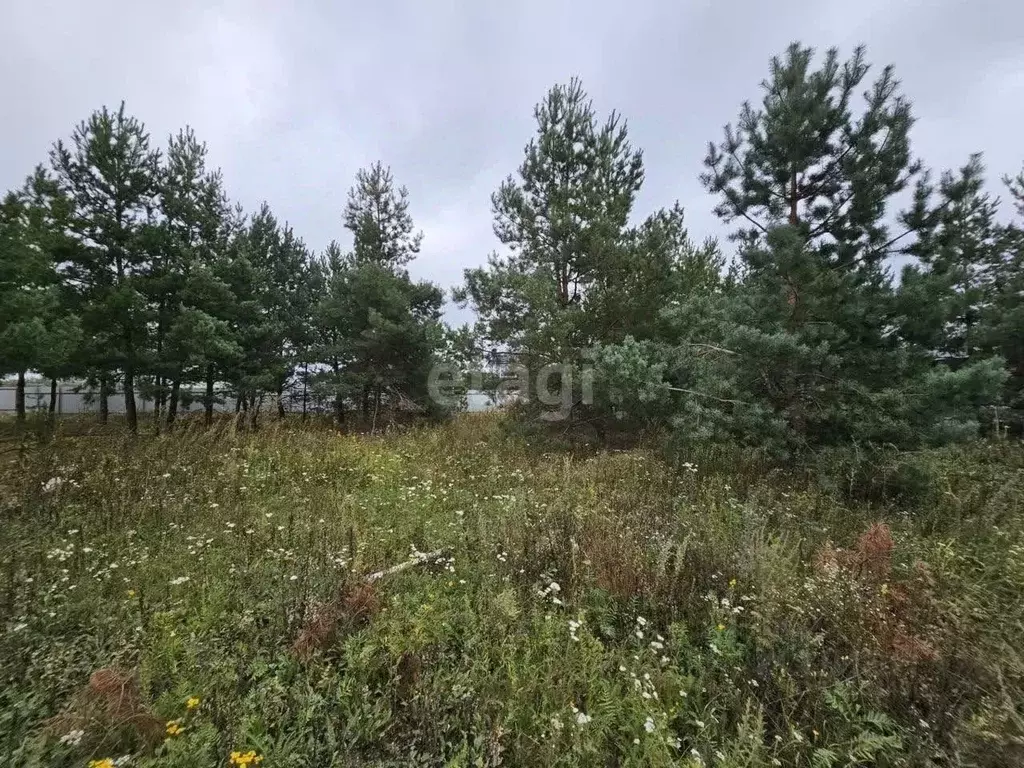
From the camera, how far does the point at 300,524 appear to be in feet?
14.4

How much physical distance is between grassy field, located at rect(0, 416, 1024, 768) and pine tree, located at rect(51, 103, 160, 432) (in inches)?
333

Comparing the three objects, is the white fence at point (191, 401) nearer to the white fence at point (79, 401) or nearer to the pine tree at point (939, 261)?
the white fence at point (79, 401)

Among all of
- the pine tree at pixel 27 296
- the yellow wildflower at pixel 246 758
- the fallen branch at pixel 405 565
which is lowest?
the yellow wildflower at pixel 246 758

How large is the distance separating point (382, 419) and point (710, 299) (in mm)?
11013

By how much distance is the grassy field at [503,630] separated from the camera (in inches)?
82.9

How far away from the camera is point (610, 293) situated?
9922mm

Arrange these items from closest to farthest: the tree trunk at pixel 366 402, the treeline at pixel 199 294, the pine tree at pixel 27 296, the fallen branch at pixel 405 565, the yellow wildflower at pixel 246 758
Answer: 1. the yellow wildflower at pixel 246 758
2. the fallen branch at pixel 405 565
3. the pine tree at pixel 27 296
4. the treeline at pixel 199 294
5. the tree trunk at pixel 366 402

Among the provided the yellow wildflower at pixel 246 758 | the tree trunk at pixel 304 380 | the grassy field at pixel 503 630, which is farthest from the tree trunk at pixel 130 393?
the yellow wildflower at pixel 246 758

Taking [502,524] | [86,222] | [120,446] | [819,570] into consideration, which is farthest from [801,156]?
[86,222]

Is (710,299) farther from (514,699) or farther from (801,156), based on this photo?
(514,699)

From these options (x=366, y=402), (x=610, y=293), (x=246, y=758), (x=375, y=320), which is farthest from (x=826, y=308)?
(x=366, y=402)

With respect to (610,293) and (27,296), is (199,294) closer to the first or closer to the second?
(27,296)

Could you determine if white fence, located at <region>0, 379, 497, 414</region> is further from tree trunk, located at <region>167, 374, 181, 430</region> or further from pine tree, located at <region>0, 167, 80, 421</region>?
pine tree, located at <region>0, 167, 80, 421</region>

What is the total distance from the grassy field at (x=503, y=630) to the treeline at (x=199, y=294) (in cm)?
707
